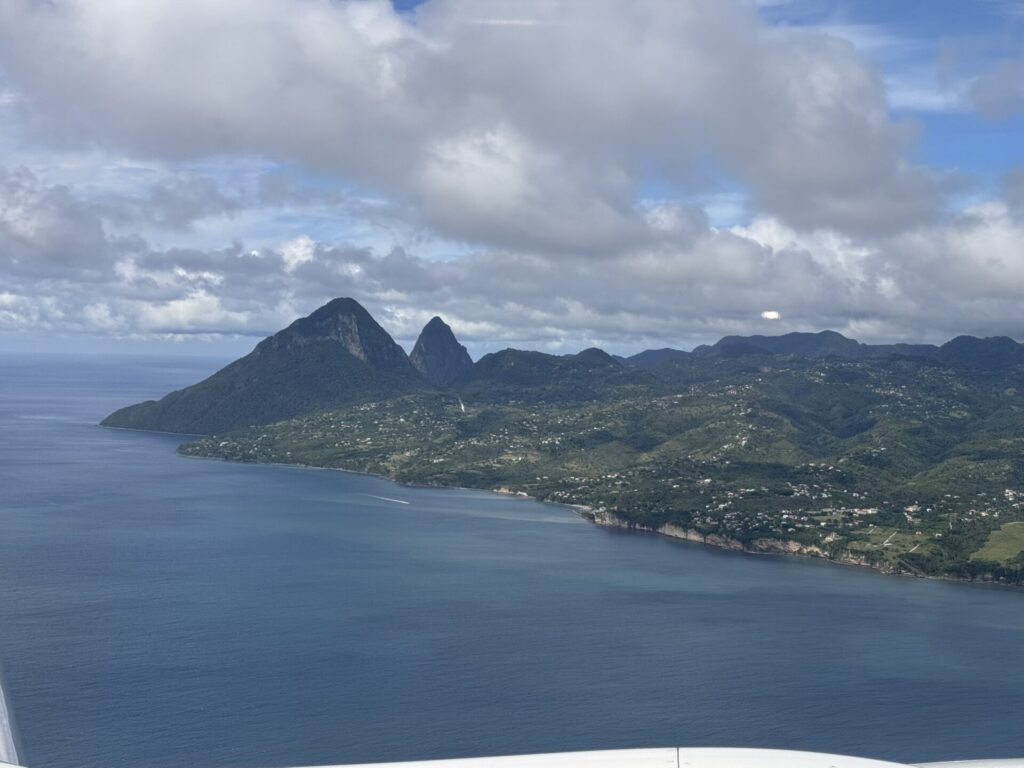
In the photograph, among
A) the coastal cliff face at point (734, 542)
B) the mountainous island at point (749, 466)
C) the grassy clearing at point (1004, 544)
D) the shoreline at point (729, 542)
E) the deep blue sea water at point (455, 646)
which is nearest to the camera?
the deep blue sea water at point (455, 646)

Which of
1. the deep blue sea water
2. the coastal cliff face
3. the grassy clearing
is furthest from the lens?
the coastal cliff face

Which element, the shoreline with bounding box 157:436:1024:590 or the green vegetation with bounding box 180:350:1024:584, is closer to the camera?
the shoreline with bounding box 157:436:1024:590

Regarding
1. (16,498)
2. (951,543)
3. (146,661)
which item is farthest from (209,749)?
(16,498)

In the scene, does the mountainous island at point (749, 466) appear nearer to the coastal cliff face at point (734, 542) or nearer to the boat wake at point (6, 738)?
the coastal cliff face at point (734, 542)

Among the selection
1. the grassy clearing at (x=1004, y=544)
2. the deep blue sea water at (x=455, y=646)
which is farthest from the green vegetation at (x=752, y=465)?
the deep blue sea water at (x=455, y=646)

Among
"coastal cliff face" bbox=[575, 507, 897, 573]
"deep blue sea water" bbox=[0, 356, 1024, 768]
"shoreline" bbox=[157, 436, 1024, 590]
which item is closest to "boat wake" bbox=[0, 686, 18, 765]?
"deep blue sea water" bbox=[0, 356, 1024, 768]

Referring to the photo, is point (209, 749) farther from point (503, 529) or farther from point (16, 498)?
point (16, 498)

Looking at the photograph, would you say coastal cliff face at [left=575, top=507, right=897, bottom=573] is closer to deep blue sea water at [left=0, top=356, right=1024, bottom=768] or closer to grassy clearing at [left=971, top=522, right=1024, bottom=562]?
deep blue sea water at [left=0, top=356, right=1024, bottom=768]

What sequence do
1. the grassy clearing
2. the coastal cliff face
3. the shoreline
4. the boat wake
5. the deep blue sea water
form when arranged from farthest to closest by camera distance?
the coastal cliff face → the grassy clearing → the shoreline → the deep blue sea water → the boat wake
